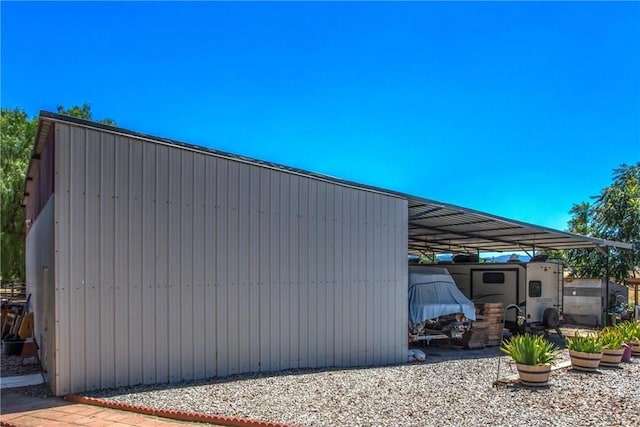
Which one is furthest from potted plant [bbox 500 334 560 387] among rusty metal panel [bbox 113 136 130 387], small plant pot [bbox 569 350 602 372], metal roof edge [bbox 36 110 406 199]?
rusty metal panel [bbox 113 136 130 387]

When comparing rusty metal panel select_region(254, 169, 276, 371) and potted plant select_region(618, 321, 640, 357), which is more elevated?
rusty metal panel select_region(254, 169, 276, 371)

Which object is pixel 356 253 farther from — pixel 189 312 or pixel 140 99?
pixel 140 99

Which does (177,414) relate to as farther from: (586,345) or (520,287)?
(520,287)

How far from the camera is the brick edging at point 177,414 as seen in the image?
182 inches

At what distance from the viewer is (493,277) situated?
46.2 feet

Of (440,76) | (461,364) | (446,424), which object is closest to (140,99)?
(440,76)

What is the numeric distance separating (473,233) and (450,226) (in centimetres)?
172

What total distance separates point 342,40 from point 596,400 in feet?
25.2

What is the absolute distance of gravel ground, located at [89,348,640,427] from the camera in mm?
5004

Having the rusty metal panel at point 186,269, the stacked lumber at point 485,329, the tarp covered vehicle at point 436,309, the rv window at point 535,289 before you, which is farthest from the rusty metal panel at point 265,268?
the rv window at point 535,289

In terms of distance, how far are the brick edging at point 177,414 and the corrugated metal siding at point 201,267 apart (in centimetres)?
54

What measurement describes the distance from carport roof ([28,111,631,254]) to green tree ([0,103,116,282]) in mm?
6169

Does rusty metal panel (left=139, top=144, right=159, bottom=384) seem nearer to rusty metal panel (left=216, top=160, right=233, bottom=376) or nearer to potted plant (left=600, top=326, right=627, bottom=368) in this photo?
rusty metal panel (left=216, top=160, right=233, bottom=376)

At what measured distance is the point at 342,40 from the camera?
10227 millimetres
